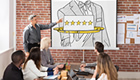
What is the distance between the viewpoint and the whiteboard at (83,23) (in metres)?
6.28

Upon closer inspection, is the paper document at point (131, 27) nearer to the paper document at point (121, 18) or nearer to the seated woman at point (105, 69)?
the paper document at point (121, 18)

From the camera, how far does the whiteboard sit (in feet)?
20.6

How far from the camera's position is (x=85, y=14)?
20.6 ft

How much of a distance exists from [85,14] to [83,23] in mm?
272

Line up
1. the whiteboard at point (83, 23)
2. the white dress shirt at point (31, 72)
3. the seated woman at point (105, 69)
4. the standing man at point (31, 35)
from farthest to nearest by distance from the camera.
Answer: the whiteboard at point (83, 23)
the standing man at point (31, 35)
the white dress shirt at point (31, 72)
the seated woman at point (105, 69)

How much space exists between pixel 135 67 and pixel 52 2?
3.15 meters

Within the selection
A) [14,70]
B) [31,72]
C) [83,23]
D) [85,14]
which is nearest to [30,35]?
[83,23]

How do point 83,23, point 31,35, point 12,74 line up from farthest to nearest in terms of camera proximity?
point 83,23
point 31,35
point 12,74

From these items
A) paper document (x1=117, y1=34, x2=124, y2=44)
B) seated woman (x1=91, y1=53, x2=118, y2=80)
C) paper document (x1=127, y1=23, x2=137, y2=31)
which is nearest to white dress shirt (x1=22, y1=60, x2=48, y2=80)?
seated woman (x1=91, y1=53, x2=118, y2=80)

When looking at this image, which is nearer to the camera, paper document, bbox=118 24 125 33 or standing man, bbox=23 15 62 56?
standing man, bbox=23 15 62 56

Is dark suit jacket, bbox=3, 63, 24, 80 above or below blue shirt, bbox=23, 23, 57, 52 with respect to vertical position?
below

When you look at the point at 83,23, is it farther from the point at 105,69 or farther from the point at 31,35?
the point at 105,69

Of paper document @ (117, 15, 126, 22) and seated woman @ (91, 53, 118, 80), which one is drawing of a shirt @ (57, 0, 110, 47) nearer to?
paper document @ (117, 15, 126, 22)

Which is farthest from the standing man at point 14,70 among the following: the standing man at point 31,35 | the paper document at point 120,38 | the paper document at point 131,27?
the paper document at point 131,27
